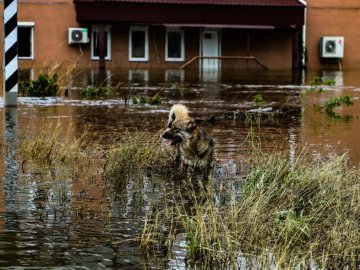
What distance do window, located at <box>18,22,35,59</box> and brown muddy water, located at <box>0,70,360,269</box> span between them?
16.8m

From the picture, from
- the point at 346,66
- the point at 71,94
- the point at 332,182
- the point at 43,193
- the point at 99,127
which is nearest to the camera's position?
the point at 332,182

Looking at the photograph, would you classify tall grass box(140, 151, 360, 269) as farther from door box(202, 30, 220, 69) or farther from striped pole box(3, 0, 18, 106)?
door box(202, 30, 220, 69)

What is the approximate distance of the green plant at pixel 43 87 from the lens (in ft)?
68.1

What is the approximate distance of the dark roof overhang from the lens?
4225 centimetres

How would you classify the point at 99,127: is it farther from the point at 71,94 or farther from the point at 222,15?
the point at 222,15

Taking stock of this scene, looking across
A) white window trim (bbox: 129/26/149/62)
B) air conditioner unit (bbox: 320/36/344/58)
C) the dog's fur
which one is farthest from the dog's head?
air conditioner unit (bbox: 320/36/344/58)

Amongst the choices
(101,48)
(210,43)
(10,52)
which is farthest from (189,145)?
(210,43)

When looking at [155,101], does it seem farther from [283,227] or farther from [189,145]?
[283,227]

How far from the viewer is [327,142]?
1316 centimetres

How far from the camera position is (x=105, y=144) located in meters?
12.5

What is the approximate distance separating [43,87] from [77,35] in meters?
22.0

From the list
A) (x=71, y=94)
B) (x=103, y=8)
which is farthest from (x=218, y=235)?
(x=103, y=8)

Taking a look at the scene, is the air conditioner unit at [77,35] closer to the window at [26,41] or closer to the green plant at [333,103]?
the window at [26,41]

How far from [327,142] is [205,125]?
275cm
